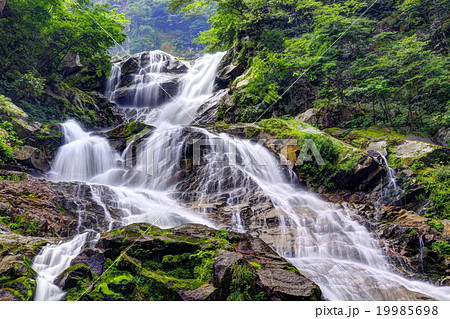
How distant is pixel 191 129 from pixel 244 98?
474 centimetres

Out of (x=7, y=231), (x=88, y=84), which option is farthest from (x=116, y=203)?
(x=88, y=84)

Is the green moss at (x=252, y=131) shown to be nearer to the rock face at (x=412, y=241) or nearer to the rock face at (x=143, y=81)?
the rock face at (x=412, y=241)

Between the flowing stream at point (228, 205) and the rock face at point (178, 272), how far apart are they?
24.5 inches

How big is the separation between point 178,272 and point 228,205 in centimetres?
446

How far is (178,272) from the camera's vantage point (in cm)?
460

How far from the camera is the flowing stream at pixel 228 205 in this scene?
18.5 feet

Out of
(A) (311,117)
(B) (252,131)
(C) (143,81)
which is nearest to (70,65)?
(C) (143,81)

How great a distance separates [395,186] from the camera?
9016 mm

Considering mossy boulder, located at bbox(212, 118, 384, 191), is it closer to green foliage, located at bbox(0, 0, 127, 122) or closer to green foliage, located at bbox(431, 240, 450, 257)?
green foliage, located at bbox(431, 240, 450, 257)

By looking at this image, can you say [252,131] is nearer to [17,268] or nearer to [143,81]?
[17,268]

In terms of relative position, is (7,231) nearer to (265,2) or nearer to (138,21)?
(265,2)

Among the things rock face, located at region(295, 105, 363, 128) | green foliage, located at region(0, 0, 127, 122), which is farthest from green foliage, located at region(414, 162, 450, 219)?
green foliage, located at region(0, 0, 127, 122)

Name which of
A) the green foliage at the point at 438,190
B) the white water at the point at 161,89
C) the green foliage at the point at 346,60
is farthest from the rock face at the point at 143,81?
the green foliage at the point at 438,190

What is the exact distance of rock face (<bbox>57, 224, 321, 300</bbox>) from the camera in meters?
4.01
